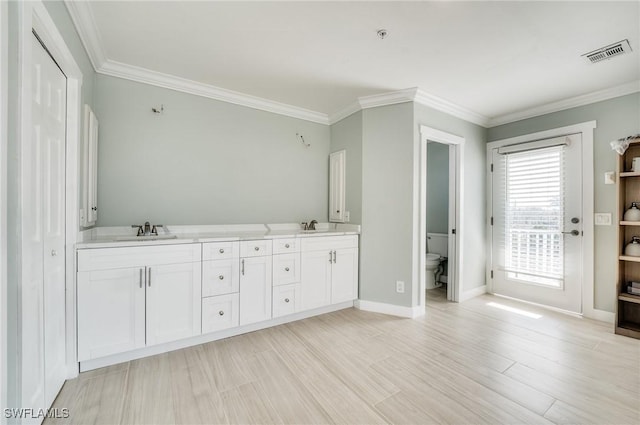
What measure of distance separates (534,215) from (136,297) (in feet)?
14.2

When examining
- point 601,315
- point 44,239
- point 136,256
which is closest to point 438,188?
point 601,315

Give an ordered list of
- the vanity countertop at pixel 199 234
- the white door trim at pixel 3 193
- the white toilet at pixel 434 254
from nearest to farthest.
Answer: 1. the white door trim at pixel 3 193
2. the vanity countertop at pixel 199 234
3. the white toilet at pixel 434 254

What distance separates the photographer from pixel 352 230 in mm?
3307

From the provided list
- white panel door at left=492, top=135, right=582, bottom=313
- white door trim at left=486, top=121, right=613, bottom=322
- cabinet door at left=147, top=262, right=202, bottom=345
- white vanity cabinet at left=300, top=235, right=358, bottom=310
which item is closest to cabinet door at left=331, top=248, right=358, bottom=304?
white vanity cabinet at left=300, top=235, right=358, bottom=310

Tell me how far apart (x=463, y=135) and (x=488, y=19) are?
1863 mm

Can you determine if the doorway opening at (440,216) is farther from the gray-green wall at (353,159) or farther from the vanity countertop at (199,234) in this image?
the vanity countertop at (199,234)

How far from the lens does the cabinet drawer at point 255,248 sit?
250 centimetres

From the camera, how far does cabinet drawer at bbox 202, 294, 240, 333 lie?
230 cm

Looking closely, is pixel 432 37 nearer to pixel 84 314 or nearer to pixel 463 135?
pixel 463 135

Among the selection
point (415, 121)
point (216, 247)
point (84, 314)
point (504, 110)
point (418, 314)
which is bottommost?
point (418, 314)

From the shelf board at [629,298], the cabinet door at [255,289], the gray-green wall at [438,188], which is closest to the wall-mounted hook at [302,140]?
the cabinet door at [255,289]

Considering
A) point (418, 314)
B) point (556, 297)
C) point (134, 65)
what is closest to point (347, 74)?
point (134, 65)

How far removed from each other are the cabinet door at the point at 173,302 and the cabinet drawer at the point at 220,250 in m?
0.12

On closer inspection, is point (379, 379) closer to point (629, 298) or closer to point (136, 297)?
point (136, 297)
